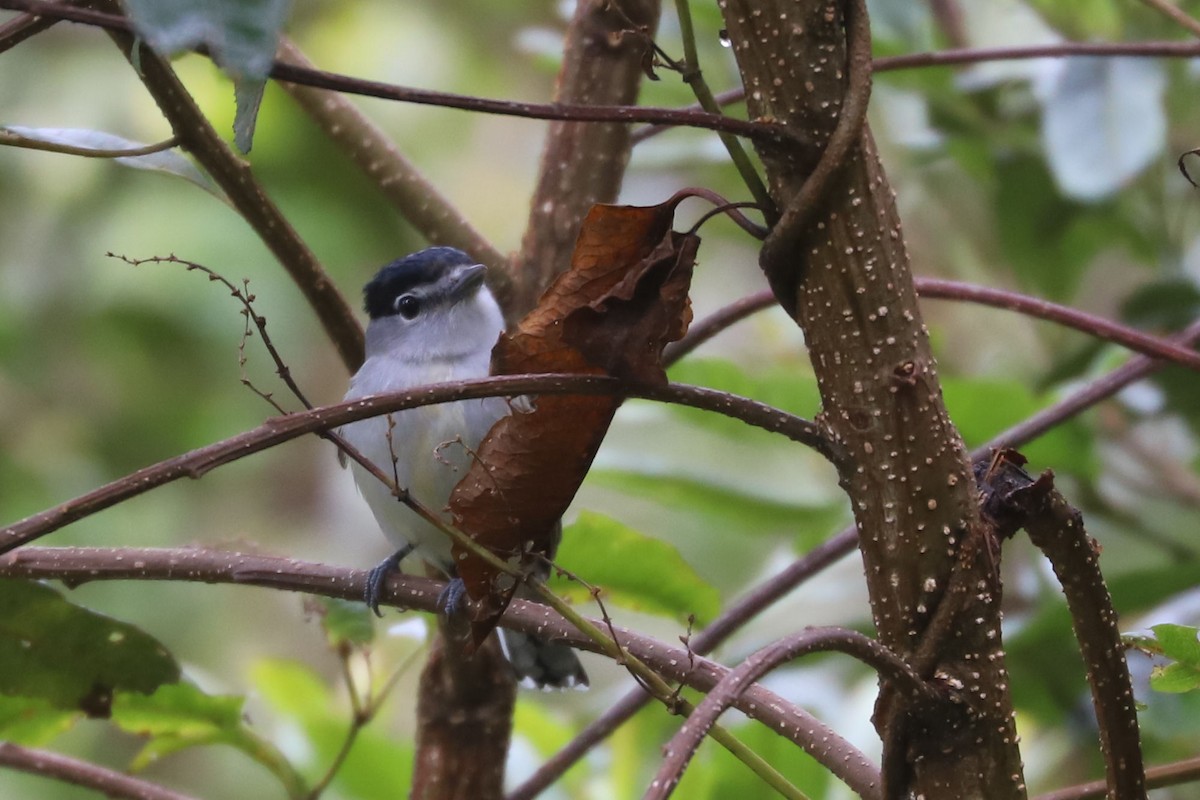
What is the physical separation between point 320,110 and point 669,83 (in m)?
0.75

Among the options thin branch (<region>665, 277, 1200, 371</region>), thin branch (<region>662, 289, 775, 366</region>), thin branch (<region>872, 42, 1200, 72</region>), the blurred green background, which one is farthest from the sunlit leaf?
thin branch (<region>662, 289, 775, 366</region>)

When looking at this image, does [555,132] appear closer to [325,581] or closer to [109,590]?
[325,581]

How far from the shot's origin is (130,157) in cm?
93

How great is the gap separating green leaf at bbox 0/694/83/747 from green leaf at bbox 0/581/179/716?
4cm

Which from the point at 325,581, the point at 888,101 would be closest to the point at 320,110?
the point at 325,581

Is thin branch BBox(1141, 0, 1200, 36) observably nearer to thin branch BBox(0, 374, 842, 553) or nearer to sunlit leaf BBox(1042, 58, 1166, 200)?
sunlit leaf BBox(1042, 58, 1166, 200)

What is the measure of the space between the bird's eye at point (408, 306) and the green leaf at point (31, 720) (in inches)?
33.4

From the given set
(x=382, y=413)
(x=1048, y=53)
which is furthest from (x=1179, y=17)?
(x=382, y=413)

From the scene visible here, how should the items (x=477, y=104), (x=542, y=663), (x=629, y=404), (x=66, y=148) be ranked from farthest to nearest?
1. (x=629, y=404)
2. (x=542, y=663)
3. (x=66, y=148)
4. (x=477, y=104)

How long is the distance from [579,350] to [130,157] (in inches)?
17.3

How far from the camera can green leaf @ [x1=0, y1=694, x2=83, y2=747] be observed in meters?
1.15

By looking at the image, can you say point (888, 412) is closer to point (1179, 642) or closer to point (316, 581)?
point (1179, 642)

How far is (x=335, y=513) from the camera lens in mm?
4406

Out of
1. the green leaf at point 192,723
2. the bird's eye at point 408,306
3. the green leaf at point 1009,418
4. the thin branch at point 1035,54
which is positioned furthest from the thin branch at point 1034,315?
the bird's eye at point 408,306
